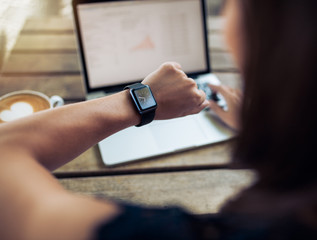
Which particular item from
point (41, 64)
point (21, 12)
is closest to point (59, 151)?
point (41, 64)

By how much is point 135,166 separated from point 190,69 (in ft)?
1.35

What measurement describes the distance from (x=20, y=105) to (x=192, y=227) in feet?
1.90

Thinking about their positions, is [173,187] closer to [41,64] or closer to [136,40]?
[136,40]

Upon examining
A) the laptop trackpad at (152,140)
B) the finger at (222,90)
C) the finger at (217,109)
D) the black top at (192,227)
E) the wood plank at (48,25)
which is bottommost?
the laptop trackpad at (152,140)

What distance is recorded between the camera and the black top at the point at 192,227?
0.38m

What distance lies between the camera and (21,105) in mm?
818

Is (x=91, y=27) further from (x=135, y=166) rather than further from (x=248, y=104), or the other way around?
(x=248, y=104)

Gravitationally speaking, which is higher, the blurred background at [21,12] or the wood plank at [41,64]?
the blurred background at [21,12]

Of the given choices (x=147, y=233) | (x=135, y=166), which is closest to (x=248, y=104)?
(x=147, y=233)

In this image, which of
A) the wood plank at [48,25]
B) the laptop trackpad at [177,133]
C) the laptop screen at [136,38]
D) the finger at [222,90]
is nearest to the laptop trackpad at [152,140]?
the laptop trackpad at [177,133]

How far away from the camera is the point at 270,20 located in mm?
368

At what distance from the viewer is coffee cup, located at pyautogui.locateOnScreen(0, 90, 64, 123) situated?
79cm

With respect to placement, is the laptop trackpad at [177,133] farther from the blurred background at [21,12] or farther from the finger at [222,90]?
the blurred background at [21,12]

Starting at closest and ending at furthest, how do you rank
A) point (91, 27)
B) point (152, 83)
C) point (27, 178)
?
1. point (27, 178)
2. point (152, 83)
3. point (91, 27)
